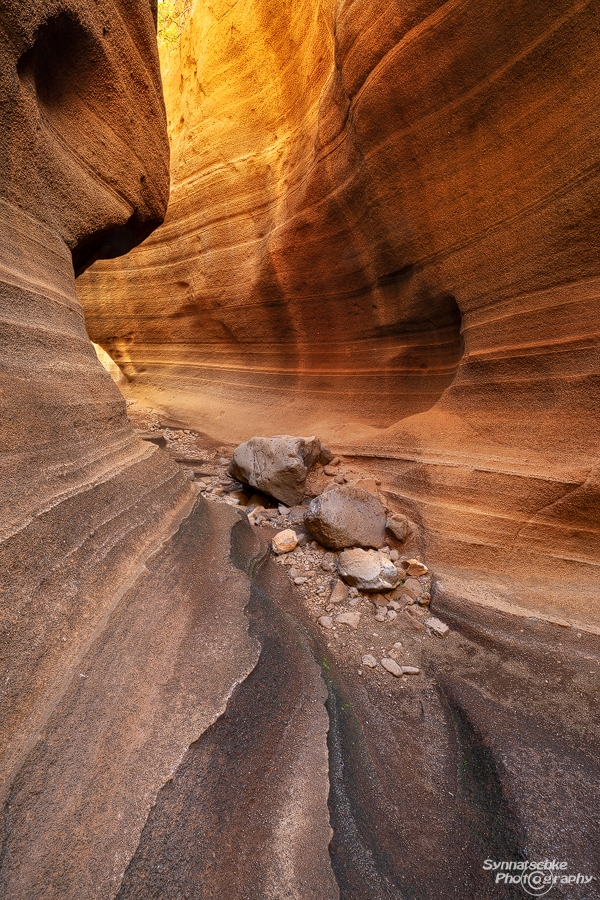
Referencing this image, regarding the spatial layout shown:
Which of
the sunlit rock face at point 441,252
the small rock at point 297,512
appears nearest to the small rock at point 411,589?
the sunlit rock face at point 441,252

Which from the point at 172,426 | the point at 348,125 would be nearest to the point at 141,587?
the point at 348,125

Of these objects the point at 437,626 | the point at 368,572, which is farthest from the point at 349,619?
the point at 437,626

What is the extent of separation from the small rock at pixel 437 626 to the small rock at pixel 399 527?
0.76 m

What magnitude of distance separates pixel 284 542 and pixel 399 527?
0.96 m

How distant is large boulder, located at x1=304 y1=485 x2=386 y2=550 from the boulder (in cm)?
21

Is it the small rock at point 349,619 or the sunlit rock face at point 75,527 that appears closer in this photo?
the sunlit rock face at point 75,527

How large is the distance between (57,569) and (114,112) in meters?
3.97

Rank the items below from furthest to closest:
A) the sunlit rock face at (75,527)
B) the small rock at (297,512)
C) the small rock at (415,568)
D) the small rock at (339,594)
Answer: the small rock at (297,512), the small rock at (415,568), the small rock at (339,594), the sunlit rock face at (75,527)

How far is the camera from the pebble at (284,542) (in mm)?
3080

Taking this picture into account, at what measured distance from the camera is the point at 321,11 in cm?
516

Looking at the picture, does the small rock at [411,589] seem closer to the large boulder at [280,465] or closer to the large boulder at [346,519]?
the large boulder at [346,519]

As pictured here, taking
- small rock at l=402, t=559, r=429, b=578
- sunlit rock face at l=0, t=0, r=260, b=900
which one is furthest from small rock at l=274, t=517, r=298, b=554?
small rock at l=402, t=559, r=429, b=578

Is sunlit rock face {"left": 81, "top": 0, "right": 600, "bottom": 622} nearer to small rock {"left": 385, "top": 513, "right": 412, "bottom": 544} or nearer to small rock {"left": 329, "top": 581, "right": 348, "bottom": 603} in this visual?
small rock {"left": 385, "top": 513, "right": 412, "bottom": 544}

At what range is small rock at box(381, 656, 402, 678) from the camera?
6.78ft
